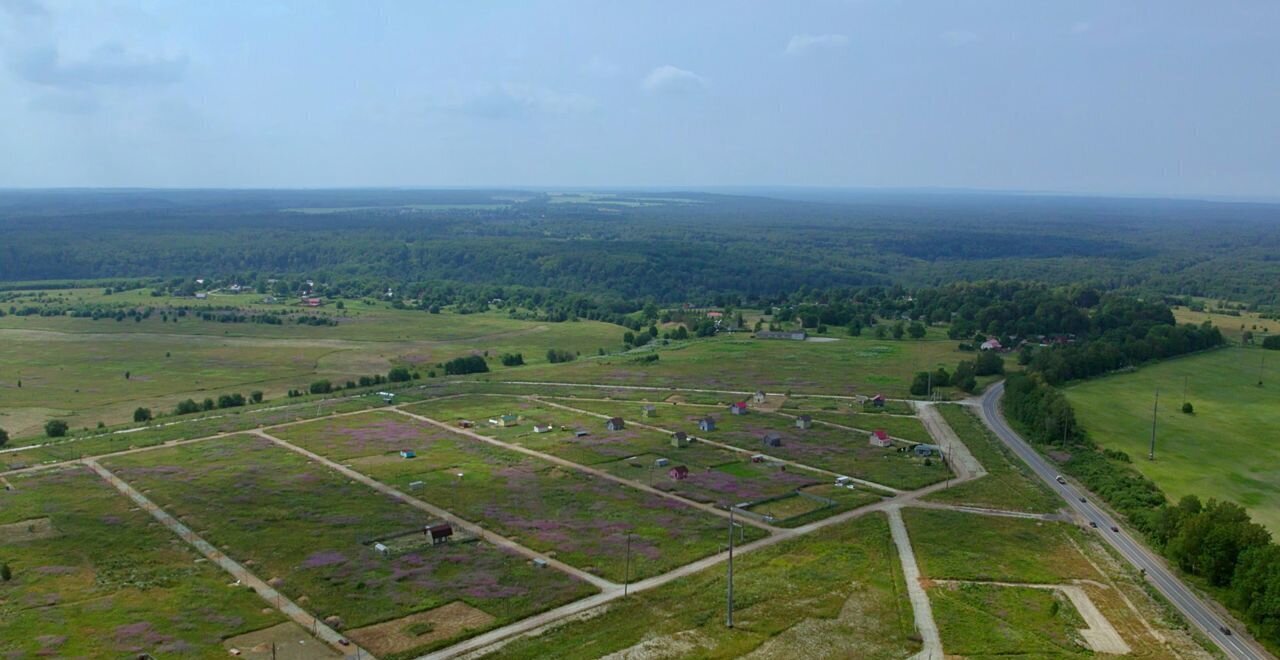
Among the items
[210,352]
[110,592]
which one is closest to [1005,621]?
[110,592]

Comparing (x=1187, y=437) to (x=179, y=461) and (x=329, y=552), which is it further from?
(x=179, y=461)

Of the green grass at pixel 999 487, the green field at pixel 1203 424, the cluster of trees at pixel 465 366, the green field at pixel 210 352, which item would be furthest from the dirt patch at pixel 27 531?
the green field at pixel 1203 424

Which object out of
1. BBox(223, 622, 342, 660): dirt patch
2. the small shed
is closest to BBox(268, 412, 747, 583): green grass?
the small shed

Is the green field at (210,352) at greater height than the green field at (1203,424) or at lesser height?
lesser

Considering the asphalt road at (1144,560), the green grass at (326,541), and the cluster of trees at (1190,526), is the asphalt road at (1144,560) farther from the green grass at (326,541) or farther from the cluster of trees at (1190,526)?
the green grass at (326,541)

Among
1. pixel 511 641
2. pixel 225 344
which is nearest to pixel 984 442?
pixel 511 641

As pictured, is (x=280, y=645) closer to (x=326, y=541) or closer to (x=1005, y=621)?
(x=326, y=541)

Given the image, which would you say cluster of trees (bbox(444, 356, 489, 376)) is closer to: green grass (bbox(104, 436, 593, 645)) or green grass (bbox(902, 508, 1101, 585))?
green grass (bbox(104, 436, 593, 645))
